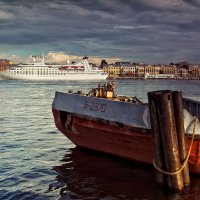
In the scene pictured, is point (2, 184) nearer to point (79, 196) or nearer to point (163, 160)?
point (79, 196)

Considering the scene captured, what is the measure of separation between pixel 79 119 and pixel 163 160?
515 cm

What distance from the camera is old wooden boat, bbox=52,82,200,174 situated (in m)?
12.8

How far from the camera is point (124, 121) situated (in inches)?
534

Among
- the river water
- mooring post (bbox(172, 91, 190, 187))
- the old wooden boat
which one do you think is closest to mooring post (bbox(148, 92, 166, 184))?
mooring post (bbox(172, 91, 190, 187))

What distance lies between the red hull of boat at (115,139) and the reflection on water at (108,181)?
1.19 ft

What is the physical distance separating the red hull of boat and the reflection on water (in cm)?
36

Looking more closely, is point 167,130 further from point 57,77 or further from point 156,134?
point 57,77

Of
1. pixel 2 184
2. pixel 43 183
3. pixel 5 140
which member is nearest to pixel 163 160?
pixel 43 183

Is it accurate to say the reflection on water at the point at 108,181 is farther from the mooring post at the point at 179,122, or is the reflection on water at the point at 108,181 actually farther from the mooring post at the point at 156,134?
the mooring post at the point at 179,122

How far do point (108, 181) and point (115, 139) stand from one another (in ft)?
5.46

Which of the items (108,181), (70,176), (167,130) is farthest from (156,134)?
(70,176)

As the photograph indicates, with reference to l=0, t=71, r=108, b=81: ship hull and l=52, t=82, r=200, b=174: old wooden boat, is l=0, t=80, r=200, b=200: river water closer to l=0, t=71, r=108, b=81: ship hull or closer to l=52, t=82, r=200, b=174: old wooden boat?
l=52, t=82, r=200, b=174: old wooden boat

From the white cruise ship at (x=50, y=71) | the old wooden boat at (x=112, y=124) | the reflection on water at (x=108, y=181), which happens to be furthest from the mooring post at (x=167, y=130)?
the white cruise ship at (x=50, y=71)

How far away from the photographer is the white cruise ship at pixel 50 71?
6570 inches
